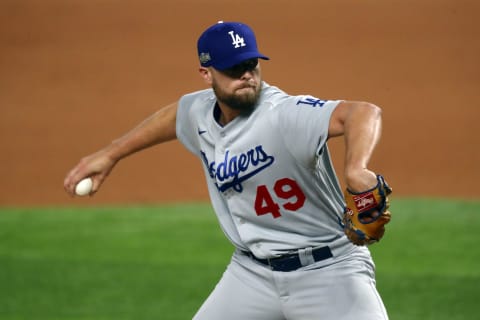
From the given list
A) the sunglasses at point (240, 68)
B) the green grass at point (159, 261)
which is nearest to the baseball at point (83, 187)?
the sunglasses at point (240, 68)

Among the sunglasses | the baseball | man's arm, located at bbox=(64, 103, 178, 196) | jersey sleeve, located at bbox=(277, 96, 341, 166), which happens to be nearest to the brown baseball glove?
jersey sleeve, located at bbox=(277, 96, 341, 166)

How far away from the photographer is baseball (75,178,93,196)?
4.80m

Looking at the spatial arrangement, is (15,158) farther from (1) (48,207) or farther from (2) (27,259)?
(2) (27,259)

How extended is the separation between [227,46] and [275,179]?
0.66 m

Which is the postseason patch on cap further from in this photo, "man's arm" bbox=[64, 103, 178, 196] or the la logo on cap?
"man's arm" bbox=[64, 103, 178, 196]

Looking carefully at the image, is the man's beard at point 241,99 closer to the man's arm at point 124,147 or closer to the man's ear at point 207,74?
the man's ear at point 207,74

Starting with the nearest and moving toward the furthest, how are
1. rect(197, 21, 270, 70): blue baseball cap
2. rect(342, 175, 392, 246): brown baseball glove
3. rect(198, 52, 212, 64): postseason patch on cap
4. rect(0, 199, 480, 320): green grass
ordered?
rect(342, 175, 392, 246): brown baseball glove
rect(197, 21, 270, 70): blue baseball cap
rect(198, 52, 212, 64): postseason patch on cap
rect(0, 199, 480, 320): green grass

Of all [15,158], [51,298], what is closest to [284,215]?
[51,298]

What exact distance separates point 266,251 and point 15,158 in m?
9.41

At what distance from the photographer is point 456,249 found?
9109 mm

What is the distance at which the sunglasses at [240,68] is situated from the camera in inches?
168

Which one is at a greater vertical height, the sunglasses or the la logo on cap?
the la logo on cap

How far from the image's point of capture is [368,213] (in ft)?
11.7

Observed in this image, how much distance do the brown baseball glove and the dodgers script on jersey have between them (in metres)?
0.48
